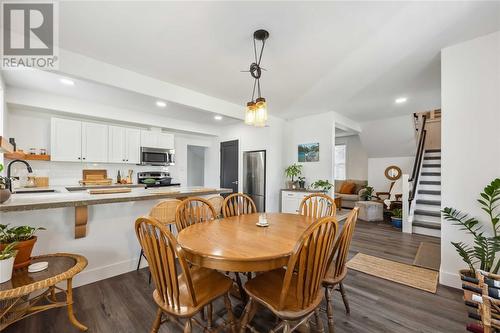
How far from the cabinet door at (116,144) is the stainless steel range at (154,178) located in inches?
23.3

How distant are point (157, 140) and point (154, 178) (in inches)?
35.9

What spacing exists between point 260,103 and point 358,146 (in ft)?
21.8

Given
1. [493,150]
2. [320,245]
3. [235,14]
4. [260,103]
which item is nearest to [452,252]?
[493,150]

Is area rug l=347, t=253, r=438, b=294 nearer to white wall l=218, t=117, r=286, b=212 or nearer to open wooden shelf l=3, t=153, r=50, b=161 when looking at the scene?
white wall l=218, t=117, r=286, b=212

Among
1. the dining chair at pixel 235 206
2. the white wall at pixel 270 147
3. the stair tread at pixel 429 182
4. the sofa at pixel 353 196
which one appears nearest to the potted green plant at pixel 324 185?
the white wall at pixel 270 147

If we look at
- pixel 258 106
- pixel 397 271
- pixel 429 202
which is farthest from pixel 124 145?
pixel 429 202

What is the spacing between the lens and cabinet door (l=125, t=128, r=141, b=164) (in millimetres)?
4500

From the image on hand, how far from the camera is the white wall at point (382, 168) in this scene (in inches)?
250

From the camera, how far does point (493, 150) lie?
6.92 ft

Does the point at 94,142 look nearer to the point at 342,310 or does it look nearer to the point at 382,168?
the point at 342,310

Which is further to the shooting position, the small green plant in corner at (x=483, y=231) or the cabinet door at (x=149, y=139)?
the cabinet door at (x=149, y=139)

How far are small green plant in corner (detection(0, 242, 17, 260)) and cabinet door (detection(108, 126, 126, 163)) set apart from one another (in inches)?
121

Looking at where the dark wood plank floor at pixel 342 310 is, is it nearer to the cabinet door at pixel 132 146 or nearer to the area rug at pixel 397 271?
the area rug at pixel 397 271

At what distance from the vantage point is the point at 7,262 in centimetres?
142
